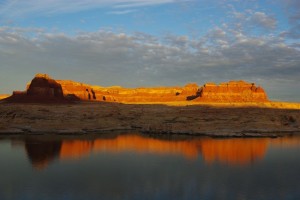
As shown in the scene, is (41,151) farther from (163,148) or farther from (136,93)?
(136,93)

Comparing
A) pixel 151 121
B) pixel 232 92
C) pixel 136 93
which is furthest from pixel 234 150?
pixel 136 93

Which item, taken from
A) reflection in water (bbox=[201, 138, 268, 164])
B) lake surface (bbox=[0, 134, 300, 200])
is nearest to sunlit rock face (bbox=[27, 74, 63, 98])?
lake surface (bbox=[0, 134, 300, 200])

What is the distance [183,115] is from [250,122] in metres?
11.7

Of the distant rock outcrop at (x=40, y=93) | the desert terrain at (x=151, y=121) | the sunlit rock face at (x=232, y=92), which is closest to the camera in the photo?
the desert terrain at (x=151, y=121)

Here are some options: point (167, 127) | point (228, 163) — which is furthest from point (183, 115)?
point (228, 163)

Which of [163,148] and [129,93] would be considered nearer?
[163,148]

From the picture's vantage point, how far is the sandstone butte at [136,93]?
273 ft

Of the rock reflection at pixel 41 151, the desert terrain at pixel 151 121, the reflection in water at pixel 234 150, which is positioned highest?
the desert terrain at pixel 151 121

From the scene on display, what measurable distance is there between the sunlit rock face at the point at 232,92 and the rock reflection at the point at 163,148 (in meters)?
52.7

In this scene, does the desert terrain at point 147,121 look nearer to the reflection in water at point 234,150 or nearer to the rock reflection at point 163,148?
the reflection in water at point 234,150

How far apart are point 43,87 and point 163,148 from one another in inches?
2238

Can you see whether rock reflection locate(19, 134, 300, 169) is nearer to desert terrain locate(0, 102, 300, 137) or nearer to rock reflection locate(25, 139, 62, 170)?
rock reflection locate(25, 139, 62, 170)

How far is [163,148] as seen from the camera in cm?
3556

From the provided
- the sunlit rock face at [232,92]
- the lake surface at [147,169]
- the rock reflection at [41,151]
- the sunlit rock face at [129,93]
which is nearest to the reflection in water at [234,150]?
the lake surface at [147,169]
